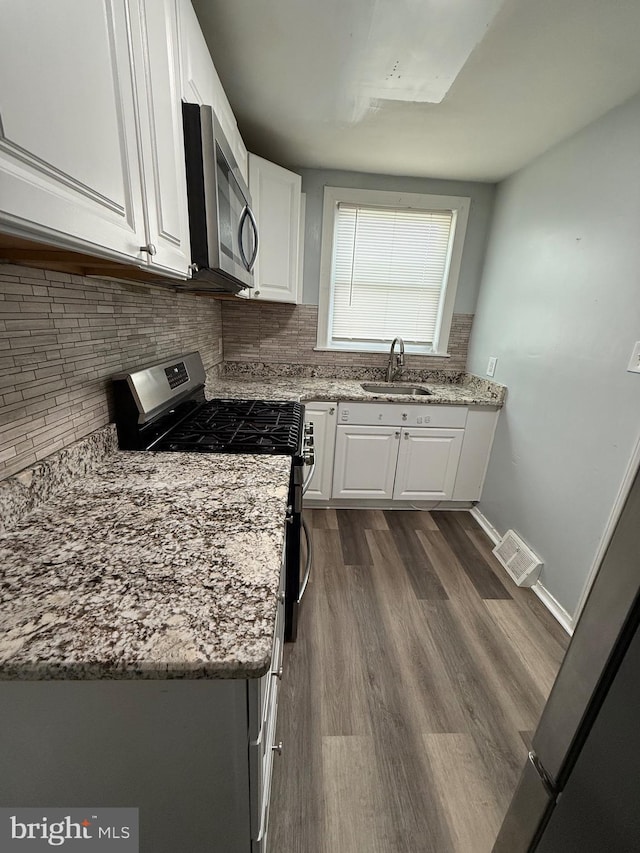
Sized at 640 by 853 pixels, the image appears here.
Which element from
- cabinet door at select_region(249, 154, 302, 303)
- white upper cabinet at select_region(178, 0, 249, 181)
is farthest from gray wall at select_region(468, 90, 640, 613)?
white upper cabinet at select_region(178, 0, 249, 181)

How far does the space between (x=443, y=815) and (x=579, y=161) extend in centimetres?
274

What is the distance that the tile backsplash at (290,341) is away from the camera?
261 centimetres

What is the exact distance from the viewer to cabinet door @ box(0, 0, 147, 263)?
42 centimetres

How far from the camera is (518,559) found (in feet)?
6.47

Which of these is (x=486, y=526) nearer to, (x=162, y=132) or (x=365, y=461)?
(x=365, y=461)

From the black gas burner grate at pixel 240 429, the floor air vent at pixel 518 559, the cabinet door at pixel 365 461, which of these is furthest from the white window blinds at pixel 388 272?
the floor air vent at pixel 518 559

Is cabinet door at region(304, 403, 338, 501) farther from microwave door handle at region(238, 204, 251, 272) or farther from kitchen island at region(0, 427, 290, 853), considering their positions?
kitchen island at region(0, 427, 290, 853)

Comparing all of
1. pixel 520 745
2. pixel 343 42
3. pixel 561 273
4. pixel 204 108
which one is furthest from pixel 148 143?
pixel 520 745

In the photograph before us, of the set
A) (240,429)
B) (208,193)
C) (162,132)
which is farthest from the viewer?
(240,429)

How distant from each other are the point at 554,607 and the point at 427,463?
1.06 meters

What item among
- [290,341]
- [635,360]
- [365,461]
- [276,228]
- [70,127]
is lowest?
[365,461]

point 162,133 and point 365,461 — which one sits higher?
point 162,133

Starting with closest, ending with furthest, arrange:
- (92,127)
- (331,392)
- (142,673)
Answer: (142,673)
(92,127)
(331,392)

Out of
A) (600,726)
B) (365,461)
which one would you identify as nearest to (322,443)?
(365,461)
